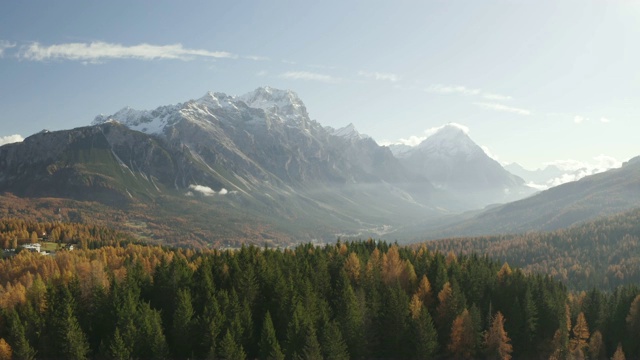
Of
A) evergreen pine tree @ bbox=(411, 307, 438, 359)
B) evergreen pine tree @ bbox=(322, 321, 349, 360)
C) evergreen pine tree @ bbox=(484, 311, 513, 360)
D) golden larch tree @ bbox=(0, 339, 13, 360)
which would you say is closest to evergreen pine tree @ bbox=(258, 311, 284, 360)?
evergreen pine tree @ bbox=(322, 321, 349, 360)

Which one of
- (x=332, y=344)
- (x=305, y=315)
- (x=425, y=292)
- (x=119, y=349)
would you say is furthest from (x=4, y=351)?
(x=425, y=292)

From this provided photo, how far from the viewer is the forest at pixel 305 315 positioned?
82188mm

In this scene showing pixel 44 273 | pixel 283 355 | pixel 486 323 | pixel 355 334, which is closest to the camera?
pixel 283 355

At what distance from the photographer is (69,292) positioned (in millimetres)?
90625

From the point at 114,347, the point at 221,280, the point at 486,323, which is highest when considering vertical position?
the point at 221,280

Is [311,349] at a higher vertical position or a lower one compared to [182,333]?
lower

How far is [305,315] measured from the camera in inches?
3386

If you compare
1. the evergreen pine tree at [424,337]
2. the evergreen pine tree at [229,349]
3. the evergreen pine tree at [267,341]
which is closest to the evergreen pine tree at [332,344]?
the evergreen pine tree at [267,341]

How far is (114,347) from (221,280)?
105 ft

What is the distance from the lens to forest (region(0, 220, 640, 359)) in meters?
82.2

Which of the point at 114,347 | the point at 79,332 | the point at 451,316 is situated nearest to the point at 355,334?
the point at 451,316

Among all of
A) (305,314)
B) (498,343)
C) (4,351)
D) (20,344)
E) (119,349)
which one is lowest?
(498,343)

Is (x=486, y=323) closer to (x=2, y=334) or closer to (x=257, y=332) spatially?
(x=257, y=332)

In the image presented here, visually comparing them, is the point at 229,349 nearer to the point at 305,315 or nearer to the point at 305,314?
the point at 305,315
